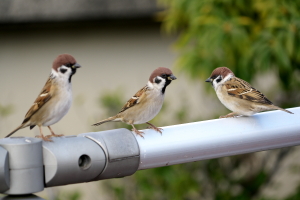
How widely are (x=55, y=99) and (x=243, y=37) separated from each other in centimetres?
237

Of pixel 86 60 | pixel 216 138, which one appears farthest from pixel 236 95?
pixel 86 60

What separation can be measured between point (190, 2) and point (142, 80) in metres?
2.54

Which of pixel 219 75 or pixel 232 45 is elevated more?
pixel 232 45

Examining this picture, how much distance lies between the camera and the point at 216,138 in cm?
145

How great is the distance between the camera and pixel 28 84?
6.36 meters

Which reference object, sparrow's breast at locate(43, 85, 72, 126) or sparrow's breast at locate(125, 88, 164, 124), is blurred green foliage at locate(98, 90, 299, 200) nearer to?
sparrow's breast at locate(125, 88, 164, 124)

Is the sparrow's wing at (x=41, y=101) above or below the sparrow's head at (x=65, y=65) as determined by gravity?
below

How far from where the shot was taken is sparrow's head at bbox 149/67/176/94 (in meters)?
2.15

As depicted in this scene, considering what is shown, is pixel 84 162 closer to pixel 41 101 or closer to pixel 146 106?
pixel 41 101

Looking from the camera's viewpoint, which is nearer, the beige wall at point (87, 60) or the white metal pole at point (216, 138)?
the white metal pole at point (216, 138)

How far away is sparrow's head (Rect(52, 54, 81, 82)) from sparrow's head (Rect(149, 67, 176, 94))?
0.59m

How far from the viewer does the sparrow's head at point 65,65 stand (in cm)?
153

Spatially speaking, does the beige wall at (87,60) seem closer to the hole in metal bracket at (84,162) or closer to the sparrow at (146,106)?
the sparrow at (146,106)

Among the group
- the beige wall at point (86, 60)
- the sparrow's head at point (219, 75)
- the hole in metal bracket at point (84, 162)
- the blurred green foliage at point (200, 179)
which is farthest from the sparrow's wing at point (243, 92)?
the beige wall at point (86, 60)
